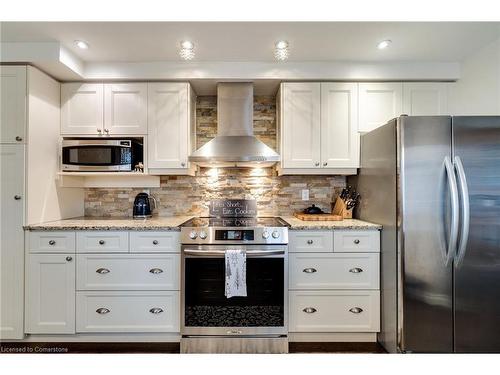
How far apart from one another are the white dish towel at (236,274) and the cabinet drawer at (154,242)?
0.43 metres

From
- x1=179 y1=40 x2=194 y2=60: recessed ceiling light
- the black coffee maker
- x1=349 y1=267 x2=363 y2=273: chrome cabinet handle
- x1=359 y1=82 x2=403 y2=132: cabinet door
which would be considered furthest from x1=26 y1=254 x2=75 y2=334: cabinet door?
x1=359 y1=82 x2=403 y2=132: cabinet door

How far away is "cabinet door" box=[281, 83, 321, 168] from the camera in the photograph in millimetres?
2691

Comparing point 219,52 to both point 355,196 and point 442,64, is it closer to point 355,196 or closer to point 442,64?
point 355,196

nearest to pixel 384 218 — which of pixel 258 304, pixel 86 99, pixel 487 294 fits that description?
pixel 487 294

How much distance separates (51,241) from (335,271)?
223cm

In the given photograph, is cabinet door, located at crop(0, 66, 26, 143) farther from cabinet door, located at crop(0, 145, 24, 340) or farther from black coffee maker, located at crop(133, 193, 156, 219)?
black coffee maker, located at crop(133, 193, 156, 219)

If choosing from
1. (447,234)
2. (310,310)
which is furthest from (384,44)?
(310,310)

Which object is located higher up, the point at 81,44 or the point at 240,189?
the point at 81,44

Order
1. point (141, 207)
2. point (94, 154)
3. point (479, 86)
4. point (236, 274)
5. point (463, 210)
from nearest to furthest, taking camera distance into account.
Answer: point (463, 210), point (236, 274), point (479, 86), point (94, 154), point (141, 207)

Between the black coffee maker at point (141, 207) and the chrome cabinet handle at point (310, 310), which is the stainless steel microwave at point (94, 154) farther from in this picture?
the chrome cabinet handle at point (310, 310)

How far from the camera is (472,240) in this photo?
192 cm

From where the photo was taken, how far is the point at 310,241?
7.52ft

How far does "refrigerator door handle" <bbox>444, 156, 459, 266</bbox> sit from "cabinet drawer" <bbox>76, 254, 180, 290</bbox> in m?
1.93

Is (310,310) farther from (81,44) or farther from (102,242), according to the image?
(81,44)
